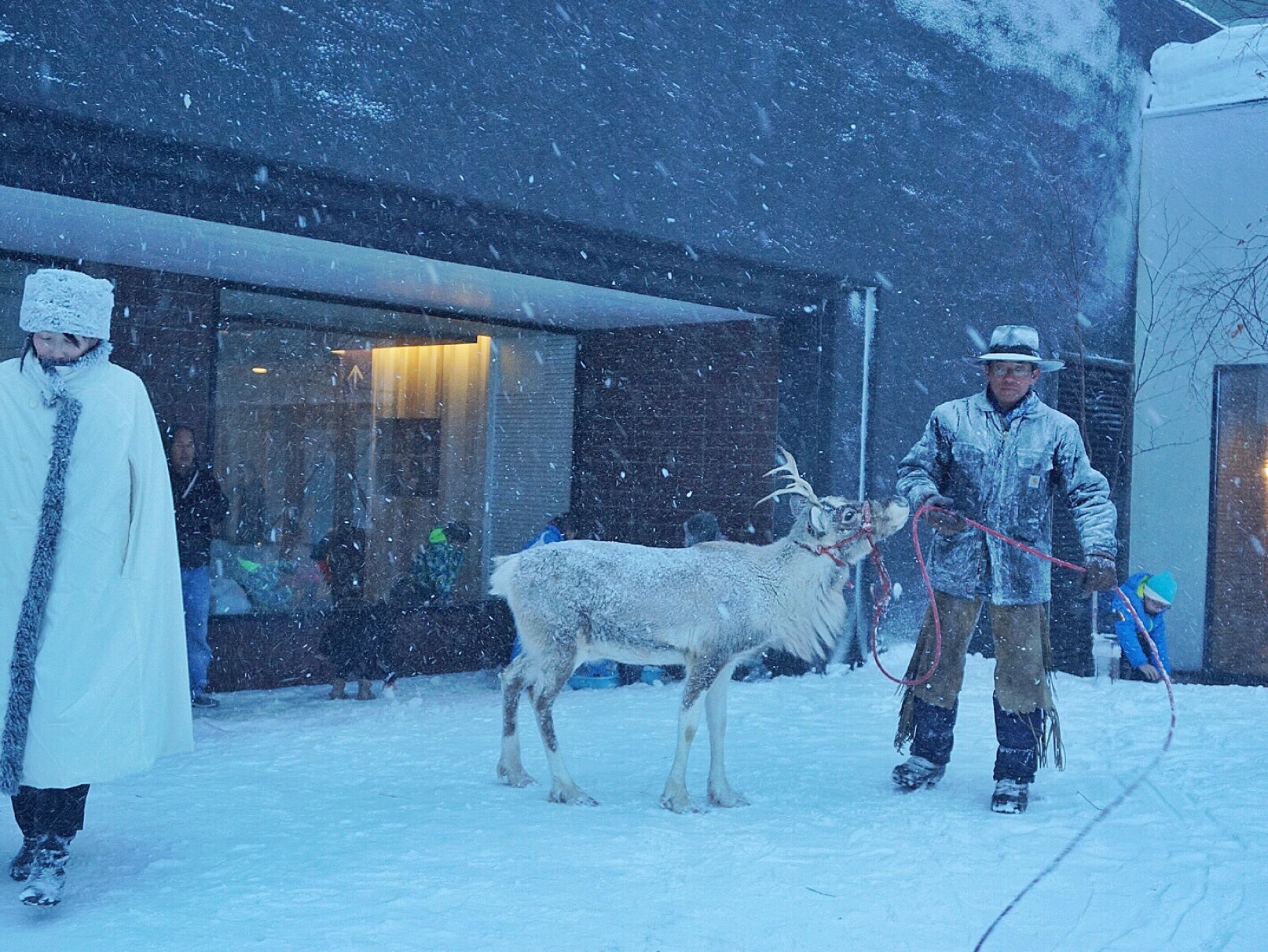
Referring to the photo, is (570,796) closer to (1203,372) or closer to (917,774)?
(917,774)

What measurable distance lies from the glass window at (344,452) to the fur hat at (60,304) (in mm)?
5308

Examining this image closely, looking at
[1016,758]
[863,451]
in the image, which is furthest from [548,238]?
[1016,758]

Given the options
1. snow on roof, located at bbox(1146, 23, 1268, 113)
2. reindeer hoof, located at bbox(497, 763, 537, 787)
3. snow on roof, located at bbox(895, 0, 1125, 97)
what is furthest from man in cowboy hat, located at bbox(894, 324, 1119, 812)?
snow on roof, located at bbox(1146, 23, 1268, 113)

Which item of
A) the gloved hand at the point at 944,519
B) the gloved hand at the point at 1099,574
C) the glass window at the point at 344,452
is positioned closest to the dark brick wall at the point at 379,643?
the glass window at the point at 344,452

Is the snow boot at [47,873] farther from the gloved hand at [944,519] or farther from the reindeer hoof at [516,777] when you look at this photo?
the gloved hand at [944,519]

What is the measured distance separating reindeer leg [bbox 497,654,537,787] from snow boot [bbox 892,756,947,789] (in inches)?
69.6

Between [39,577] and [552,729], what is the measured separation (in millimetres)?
2387

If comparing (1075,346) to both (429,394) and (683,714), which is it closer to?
(429,394)

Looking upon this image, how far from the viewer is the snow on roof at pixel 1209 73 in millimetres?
12773

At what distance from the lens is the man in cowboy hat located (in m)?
5.67

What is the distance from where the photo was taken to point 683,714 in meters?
5.72

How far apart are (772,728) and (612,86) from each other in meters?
4.25

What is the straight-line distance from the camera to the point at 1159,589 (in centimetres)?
1031

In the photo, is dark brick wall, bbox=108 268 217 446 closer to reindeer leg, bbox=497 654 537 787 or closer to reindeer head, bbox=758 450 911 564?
reindeer leg, bbox=497 654 537 787
